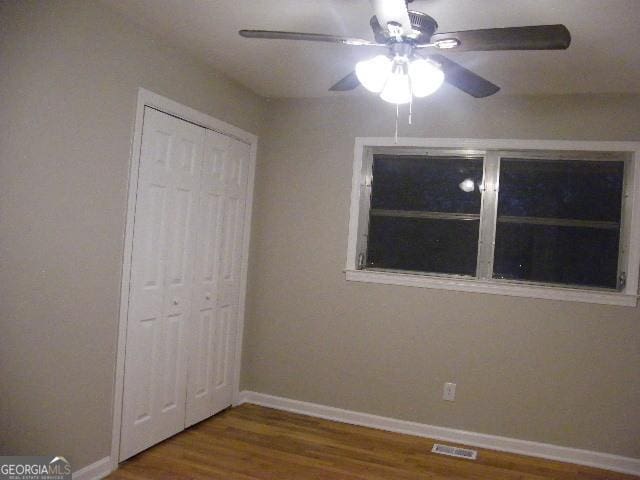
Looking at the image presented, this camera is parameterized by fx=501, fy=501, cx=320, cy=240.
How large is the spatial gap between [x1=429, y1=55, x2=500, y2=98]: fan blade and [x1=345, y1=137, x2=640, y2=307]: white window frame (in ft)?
3.48

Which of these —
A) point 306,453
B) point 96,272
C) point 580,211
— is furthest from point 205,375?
point 580,211

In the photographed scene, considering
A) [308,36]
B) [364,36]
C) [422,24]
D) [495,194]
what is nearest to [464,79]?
[422,24]

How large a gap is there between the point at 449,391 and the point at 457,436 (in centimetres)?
32

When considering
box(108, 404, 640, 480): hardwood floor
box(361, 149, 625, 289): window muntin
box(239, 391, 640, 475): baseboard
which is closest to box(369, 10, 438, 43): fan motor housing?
box(361, 149, 625, 289): window muntin

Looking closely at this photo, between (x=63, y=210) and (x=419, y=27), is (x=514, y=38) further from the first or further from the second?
(x=63, y=210)

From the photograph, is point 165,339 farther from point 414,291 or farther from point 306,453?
point 414,291

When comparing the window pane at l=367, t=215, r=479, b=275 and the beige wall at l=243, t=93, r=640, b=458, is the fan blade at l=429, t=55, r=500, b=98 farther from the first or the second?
the window pane at l=367, t=215, r=479, b=275

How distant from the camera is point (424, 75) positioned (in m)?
2.06

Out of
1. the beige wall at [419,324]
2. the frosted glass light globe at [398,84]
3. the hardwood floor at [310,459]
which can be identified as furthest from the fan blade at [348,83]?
the hardwood floor at [310,459]

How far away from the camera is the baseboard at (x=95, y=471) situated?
2583 mm

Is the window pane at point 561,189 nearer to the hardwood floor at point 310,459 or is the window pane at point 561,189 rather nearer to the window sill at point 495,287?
the window sill at point 495,287

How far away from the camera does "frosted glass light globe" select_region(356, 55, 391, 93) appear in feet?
6.72

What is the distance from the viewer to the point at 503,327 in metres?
3.54

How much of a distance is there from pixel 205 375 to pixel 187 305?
1.96 feet
